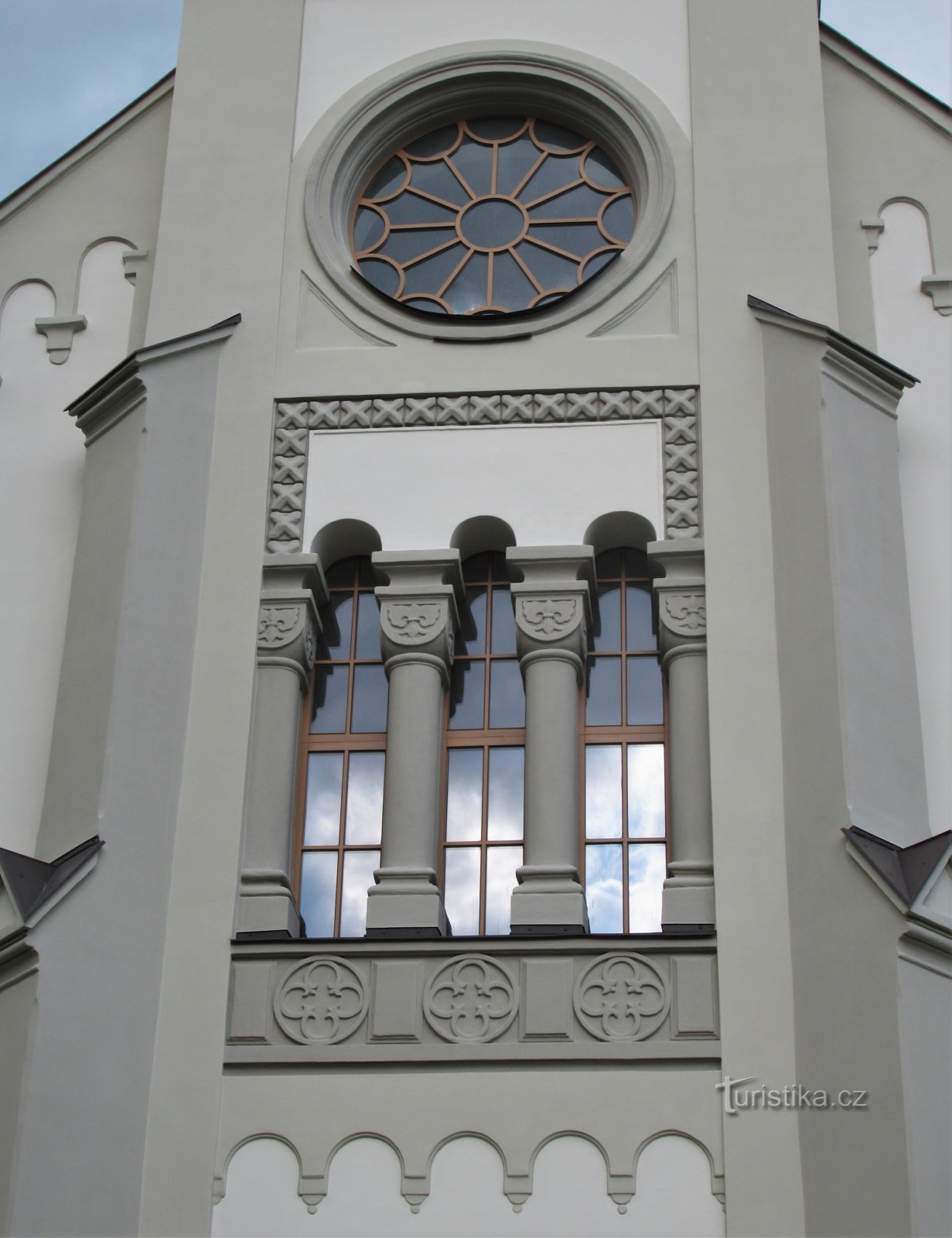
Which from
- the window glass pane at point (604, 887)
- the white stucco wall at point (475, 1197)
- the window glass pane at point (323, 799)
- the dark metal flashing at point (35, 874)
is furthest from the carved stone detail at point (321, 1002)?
the window glass pane at point (604, 887)

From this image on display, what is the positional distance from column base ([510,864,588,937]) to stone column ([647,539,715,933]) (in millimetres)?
480

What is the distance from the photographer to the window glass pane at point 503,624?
12.9 m

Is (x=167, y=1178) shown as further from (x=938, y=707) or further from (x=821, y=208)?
(x=821, y=208)

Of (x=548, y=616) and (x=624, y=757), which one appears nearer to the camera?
(x=624, y=757)

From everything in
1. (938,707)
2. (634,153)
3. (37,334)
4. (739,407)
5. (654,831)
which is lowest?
(654,831)

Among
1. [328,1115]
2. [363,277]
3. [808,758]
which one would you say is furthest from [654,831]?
[363,277]

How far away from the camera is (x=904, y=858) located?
36.0 feet

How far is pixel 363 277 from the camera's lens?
46.0 feet

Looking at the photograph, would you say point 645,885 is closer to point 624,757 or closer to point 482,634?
point 624,757

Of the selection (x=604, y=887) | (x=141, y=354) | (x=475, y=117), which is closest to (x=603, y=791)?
(x=604, y=887)

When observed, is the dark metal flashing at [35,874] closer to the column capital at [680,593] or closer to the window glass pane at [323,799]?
the window glass pane at [323,799]

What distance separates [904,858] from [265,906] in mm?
3504

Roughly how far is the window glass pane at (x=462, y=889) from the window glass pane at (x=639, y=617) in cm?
163

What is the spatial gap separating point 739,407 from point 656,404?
0.52 m
